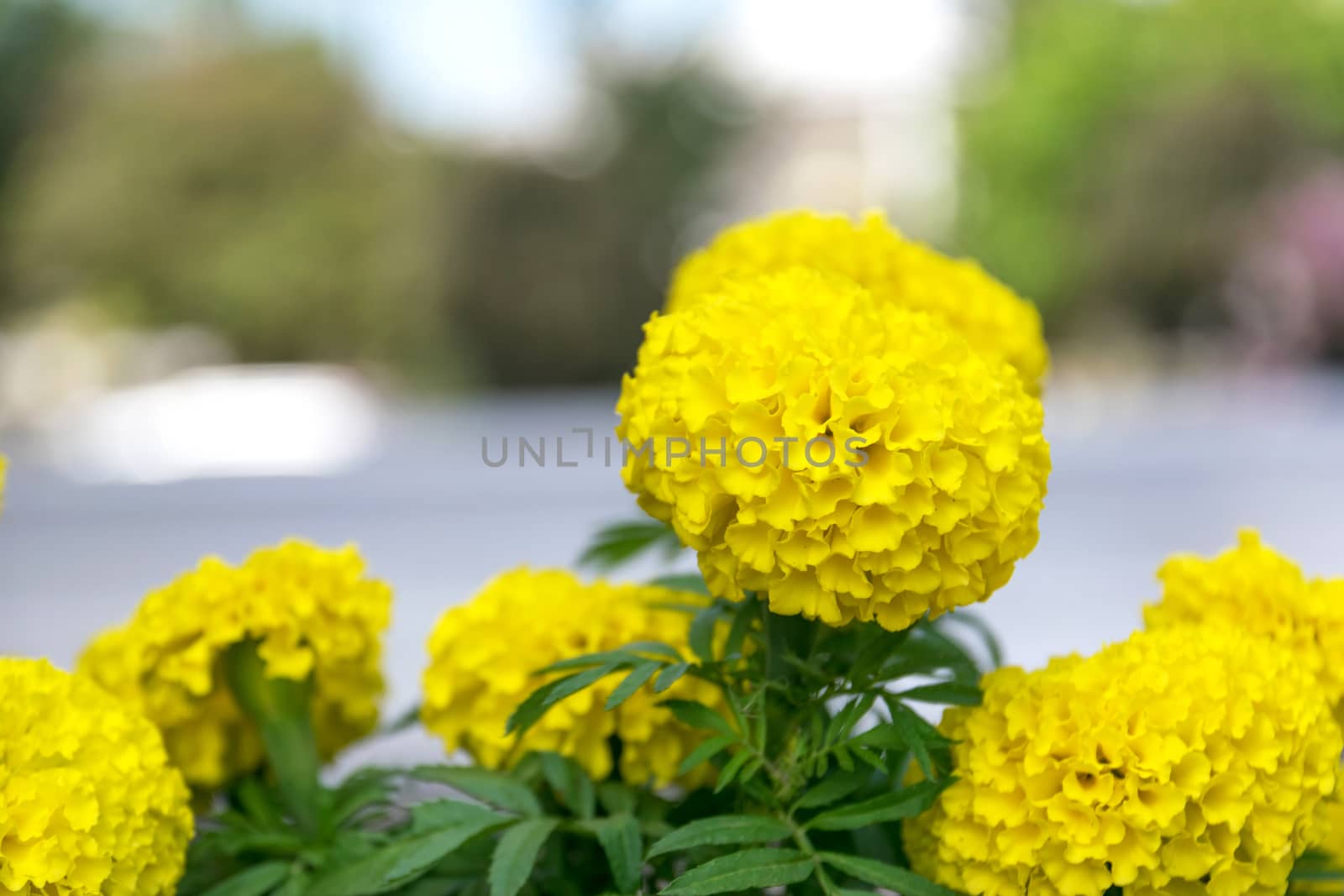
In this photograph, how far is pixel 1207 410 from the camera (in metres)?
7.17

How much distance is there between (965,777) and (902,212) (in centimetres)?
1040

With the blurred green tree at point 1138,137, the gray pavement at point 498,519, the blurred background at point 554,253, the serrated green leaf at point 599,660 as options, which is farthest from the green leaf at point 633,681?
the blurred green tree at point 1138,137

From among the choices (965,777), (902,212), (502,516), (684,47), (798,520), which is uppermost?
(684,47)

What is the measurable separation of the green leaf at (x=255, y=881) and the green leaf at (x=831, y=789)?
306 mm

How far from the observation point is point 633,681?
0.63 metres

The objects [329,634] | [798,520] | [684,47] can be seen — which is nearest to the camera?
[798,520]

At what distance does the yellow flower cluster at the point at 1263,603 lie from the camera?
69 centimetres

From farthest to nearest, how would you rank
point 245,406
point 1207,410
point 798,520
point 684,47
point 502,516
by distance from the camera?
1. point 245,406
2. point 684,47
3. point 1207,410
4. point 502,516
5. point 798,520

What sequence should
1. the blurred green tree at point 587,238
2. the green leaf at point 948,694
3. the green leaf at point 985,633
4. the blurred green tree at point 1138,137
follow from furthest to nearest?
the blurred green tree at point 1138,137 → the blurred green tree at point 587,238 → the green leaf at point 985,633 → the green leaf at point 948,694

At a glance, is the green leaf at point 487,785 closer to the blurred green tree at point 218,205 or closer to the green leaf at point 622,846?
the green leaf at point 622,846

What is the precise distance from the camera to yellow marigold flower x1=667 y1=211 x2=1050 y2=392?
0.79 meters

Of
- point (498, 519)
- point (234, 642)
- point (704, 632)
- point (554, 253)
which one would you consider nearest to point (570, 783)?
point (704, 632)

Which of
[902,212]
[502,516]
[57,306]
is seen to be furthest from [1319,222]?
[57,306]

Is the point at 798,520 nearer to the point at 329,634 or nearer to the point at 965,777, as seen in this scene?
the point at 965,777
